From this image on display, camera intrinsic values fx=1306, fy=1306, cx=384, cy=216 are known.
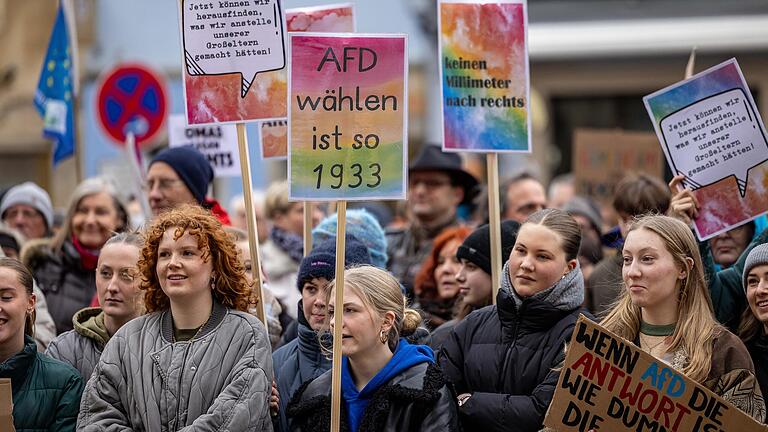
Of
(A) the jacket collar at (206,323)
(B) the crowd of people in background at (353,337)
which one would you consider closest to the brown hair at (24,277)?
(B) the crowd of people in background at (353,337)

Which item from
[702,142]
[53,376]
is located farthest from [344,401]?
[702,142]

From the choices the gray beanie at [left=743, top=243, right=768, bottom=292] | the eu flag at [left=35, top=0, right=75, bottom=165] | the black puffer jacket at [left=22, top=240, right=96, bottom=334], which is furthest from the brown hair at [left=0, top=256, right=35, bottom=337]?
the eu flag at [left=35, top=0, right=75, bottom=165]

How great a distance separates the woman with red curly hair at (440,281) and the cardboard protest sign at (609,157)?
3.96 metres

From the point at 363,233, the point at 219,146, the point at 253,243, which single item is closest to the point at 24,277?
the point at 253,243

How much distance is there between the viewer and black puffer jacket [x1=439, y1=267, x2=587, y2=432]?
547cm

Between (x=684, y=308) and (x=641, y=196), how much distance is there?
7.03ft

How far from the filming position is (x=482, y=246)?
22.3 feet

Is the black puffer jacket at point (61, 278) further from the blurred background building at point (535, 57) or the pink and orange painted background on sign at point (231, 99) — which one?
the blurred background building at point (535, 57)

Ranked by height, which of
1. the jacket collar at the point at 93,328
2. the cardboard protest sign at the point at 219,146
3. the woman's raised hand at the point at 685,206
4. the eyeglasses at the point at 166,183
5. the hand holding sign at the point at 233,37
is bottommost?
the jacket collar at the point at 93,328

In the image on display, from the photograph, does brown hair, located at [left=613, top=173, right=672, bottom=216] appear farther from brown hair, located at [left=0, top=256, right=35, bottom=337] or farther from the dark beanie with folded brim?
brown hair, located at [left=0, top=256, right=35, bottom=337]

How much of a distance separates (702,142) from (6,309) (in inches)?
135

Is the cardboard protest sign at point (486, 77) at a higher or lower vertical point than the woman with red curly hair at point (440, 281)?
higher

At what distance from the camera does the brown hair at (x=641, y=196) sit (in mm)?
7543

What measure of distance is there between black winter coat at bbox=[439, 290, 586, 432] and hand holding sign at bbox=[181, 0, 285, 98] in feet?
5.70
